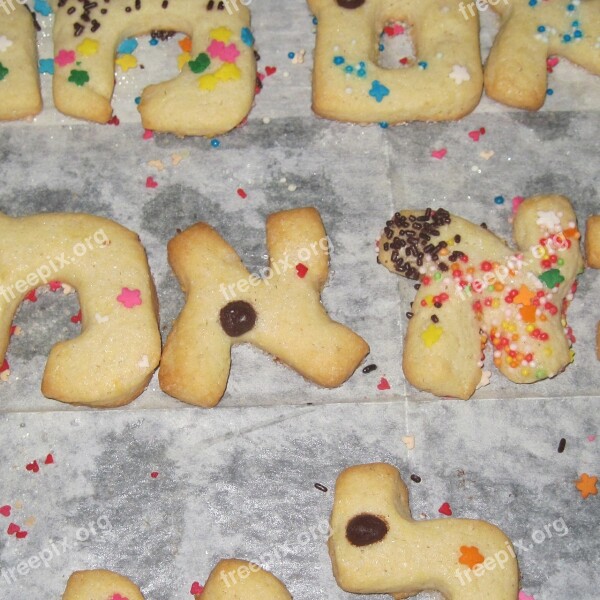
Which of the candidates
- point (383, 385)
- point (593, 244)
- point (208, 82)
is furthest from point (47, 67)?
point (593, 244)

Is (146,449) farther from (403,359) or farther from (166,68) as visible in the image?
(166,68)

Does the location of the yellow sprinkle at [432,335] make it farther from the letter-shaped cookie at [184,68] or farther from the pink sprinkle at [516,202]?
the letter-shaped cookie at [184,68]

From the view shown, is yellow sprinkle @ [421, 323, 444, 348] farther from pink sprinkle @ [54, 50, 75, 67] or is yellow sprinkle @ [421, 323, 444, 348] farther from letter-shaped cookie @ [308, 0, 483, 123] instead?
pink sprinkle @ [54, 50, 75, 67]

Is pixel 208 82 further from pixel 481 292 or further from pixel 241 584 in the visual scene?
pixel 241 584

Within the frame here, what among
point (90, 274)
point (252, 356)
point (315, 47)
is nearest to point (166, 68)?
point (315, 47)

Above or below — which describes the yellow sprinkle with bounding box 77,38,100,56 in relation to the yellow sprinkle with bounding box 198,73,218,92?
above

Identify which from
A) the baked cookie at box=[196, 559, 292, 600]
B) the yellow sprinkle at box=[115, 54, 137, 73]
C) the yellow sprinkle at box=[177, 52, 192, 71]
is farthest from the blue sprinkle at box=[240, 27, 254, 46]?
the baked cookie at box=[196, 559, 292, 600]
